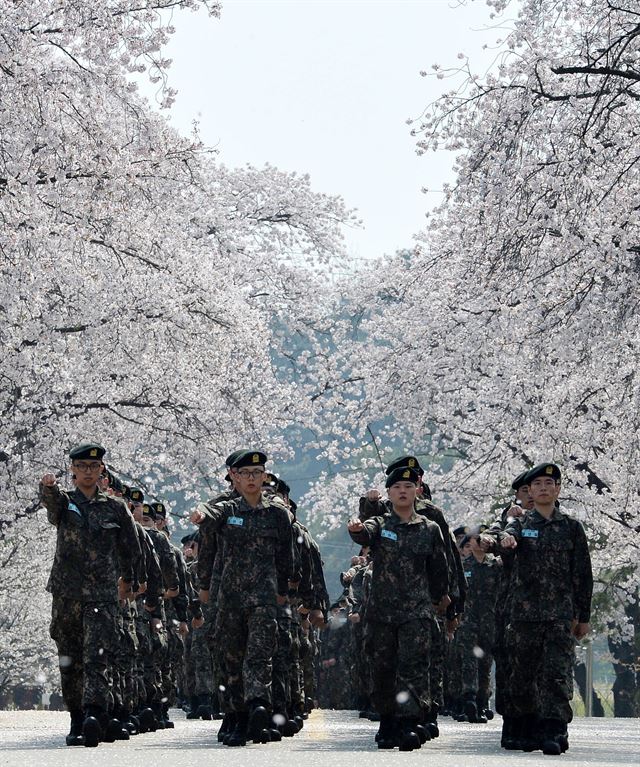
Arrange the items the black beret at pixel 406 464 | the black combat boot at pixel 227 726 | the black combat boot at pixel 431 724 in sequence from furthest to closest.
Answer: the black combat boot at pixel 431 724
the black combat boot at pixel 227 726
the black beret at pixel 406 464

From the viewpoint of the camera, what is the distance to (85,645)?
44.1 ft

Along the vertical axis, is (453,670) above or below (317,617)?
above

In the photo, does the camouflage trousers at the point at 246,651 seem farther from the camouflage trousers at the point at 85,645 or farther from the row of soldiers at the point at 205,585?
the camouflage trousers at the point at 85,645

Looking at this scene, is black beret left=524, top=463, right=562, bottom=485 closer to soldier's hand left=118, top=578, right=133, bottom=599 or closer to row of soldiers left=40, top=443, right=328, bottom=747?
row of soldiers left=40, top=443, right=328, bottom=747

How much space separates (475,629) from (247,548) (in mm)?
6928

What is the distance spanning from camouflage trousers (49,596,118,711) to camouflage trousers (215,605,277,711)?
2.84 feet

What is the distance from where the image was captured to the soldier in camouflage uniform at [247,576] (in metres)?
13.8

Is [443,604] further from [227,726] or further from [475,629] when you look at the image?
[475,629]

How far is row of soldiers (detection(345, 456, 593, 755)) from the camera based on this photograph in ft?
43.0

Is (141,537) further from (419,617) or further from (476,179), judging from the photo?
(476,179)

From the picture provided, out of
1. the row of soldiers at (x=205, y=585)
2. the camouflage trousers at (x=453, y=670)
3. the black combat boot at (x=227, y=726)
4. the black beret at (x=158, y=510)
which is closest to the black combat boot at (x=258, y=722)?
the row of soldiers at (x=205, y=585)

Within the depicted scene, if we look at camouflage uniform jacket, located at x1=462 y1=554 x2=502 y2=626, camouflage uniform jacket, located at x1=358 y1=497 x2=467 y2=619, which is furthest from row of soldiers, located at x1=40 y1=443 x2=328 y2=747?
camouflage uniform jacket, located at x1=462 y1=554 x2=502 y2=626

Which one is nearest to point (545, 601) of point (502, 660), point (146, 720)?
point (502, 660)

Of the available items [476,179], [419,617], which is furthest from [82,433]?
[419,617]
